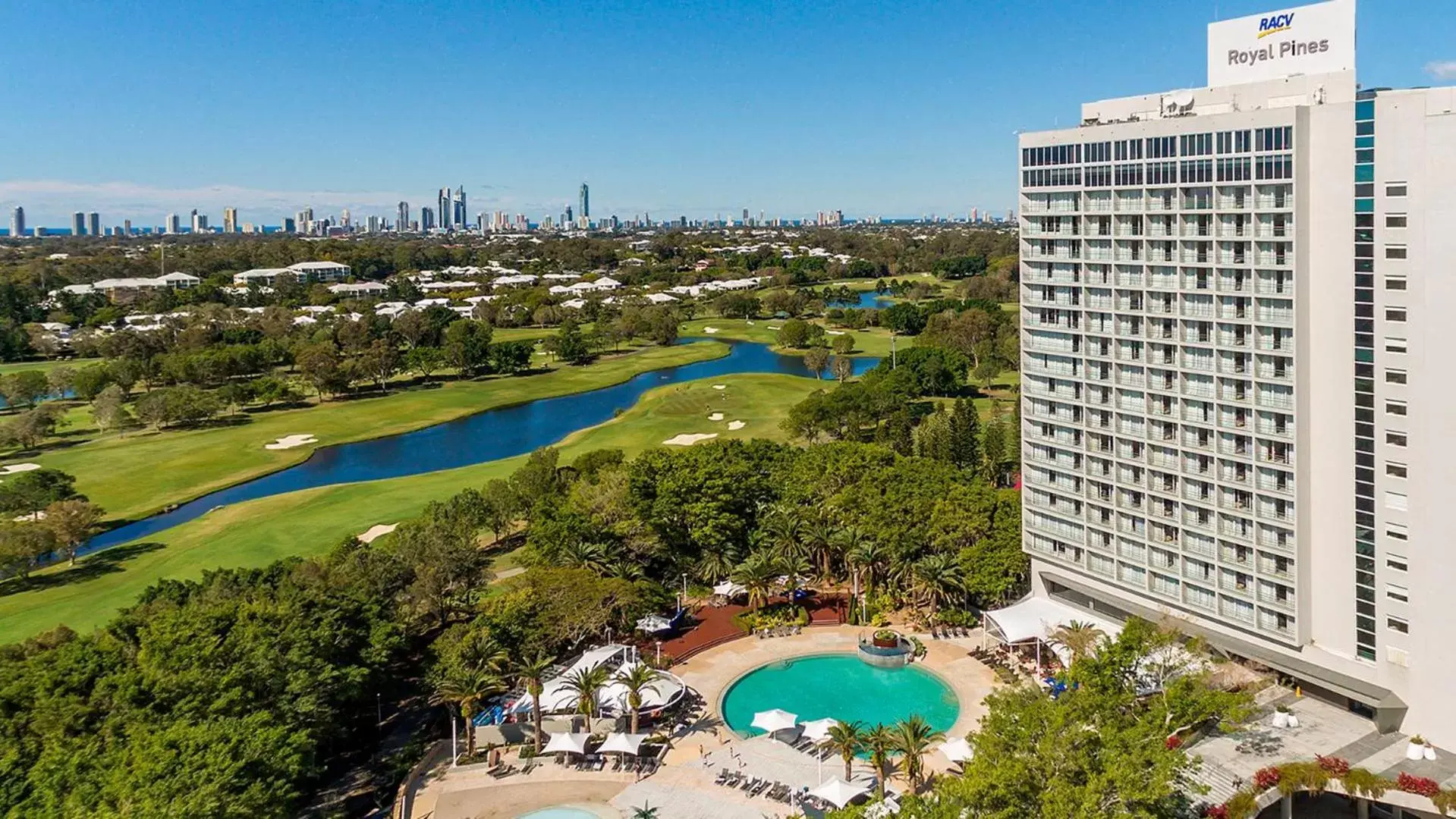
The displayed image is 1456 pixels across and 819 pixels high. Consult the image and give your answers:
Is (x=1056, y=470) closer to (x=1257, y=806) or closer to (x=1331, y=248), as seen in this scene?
(x=1331, y=248)

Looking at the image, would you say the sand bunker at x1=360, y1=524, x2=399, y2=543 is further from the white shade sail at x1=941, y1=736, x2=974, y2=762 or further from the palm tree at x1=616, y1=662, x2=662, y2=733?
the white shade sail at x1=941, y1=736, x2=974, y2=762

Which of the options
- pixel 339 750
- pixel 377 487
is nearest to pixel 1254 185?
pixel 339 750

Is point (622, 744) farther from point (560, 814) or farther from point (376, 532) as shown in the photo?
point (376, 532)

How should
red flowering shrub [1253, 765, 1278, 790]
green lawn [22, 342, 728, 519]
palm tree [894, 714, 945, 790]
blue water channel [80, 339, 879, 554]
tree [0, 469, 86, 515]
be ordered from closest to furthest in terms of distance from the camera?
red flowering shrub [1253, 765, 1278, 790]
palm tree [894, 714, 945, 790]
tree [0, 469, 86, 515]
blue water channel [80, 339, 879, 554]
green lawn [22, 342, 728, 519]

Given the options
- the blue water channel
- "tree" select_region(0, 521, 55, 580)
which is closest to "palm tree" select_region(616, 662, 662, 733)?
"tree" select_region(0, 521, 55, 580)

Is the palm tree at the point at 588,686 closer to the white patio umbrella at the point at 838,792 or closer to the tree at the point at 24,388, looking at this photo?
the white patio umbrella at the point at 838,792

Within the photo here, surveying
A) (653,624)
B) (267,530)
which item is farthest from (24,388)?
(653,624)
